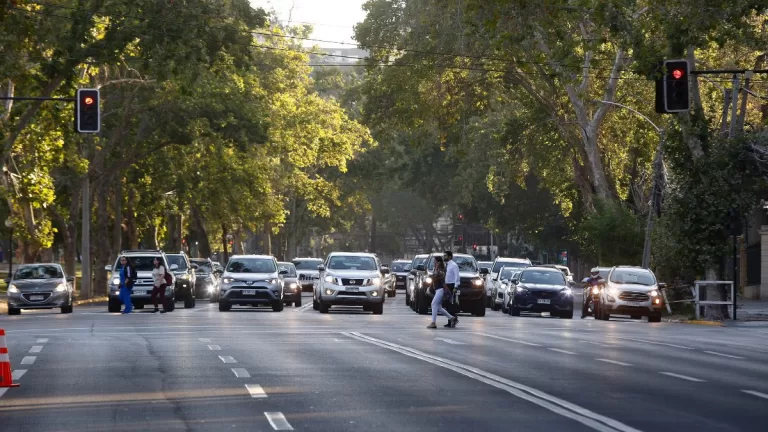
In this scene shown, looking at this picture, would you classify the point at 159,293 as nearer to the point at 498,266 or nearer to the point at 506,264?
the point at 506,264

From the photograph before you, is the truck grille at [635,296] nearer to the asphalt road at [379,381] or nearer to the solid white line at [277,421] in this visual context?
the asphalt road at [379,381]

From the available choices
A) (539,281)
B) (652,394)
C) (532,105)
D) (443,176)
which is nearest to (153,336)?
(652,394)

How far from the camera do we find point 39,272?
43.8 meters

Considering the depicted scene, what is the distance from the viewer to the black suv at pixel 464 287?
42.4 metres

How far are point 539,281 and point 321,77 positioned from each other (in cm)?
7075

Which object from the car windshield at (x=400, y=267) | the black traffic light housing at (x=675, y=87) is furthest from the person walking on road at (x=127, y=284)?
the car windshield at (x=400, y=267)

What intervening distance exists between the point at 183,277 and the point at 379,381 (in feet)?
106

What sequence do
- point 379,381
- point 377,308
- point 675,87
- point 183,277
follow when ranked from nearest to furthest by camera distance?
point 379,381, point 675,87, point 377,308, point 183,277

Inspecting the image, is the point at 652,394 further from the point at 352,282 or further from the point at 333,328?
the point at 352,282

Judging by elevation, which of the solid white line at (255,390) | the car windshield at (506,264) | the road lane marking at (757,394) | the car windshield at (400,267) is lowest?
the road lane marking at (757,394)

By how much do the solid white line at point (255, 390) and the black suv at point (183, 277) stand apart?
32681 millimetres

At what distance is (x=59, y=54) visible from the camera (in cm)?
4075

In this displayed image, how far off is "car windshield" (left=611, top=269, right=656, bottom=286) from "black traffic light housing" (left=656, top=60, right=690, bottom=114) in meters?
14.9

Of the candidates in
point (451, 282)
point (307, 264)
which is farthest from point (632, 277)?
point (307, 264)
